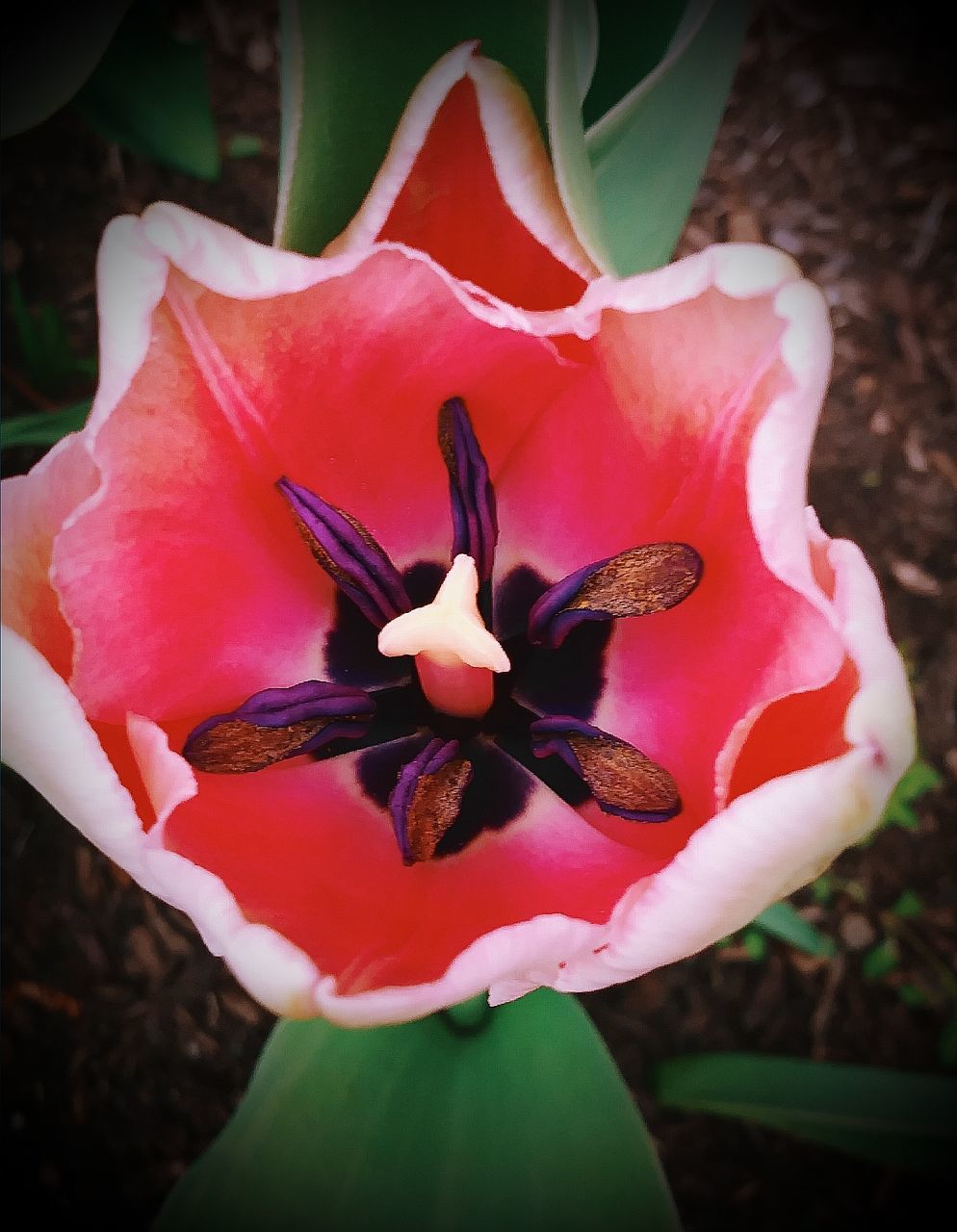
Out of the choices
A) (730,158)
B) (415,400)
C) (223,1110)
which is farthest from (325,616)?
(730,158)

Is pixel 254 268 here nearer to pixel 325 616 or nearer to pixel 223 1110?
pixel 325 616

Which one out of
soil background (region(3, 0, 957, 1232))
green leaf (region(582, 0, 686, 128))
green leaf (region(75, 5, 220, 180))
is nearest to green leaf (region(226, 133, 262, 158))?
soil background (region(3, 0, 957, 1232))

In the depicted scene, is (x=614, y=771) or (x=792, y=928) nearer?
(x=614, y=771)

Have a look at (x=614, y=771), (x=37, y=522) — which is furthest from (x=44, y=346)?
(x=614, y=771)

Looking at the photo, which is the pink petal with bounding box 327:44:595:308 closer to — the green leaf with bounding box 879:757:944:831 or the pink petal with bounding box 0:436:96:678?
the pink petal with bounding box 0:436:96:678

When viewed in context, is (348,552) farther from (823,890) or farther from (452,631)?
(823,890)

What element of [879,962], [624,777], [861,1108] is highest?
[624,777]

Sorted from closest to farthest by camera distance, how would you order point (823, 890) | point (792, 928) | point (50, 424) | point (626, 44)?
point (626, 44)
point (50, 424)
point (792, 928)
point (823, 890)
